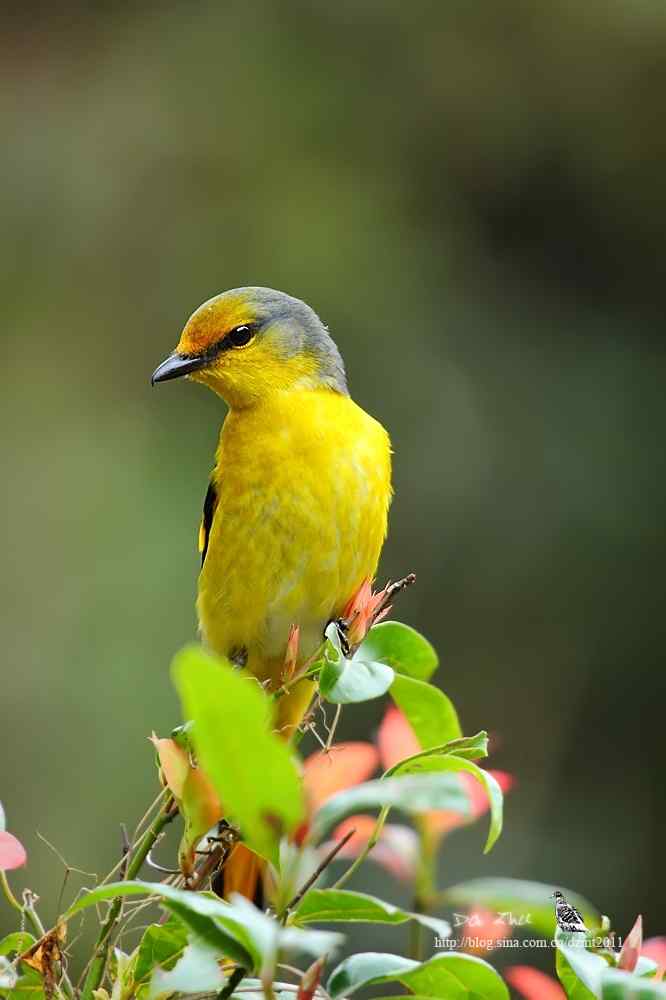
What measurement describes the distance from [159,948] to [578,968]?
0.43 meters

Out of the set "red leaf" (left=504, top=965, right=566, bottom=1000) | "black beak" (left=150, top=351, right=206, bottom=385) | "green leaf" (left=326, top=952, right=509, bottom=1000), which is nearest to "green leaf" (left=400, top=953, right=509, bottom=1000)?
"green leaf" (left=326, top=952, right=509, bottom=1000)

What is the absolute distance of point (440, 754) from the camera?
1.38 metres

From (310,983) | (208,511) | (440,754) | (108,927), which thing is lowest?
(208,511)

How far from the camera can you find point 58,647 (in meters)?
5.97

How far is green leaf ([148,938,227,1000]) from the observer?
117 centimetres

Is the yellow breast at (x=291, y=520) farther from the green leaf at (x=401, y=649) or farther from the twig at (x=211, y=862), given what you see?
the twig at (x=211, y=862)

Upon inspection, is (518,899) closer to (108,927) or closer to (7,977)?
(108,927)

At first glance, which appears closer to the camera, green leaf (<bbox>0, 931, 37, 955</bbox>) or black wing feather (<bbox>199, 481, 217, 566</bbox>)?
green leaf (<bbox>0, 931, 37, 955</bbox>)

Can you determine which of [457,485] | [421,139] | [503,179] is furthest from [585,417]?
[421,139]

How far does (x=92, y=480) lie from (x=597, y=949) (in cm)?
512

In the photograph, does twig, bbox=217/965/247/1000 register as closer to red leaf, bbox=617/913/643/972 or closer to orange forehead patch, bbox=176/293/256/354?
red leaf, bbox=617/913/643/972

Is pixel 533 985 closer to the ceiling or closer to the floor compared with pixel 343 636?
closer to the floor

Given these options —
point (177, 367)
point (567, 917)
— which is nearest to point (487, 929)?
point (567, 917)

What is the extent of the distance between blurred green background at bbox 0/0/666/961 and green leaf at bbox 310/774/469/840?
4.55m
